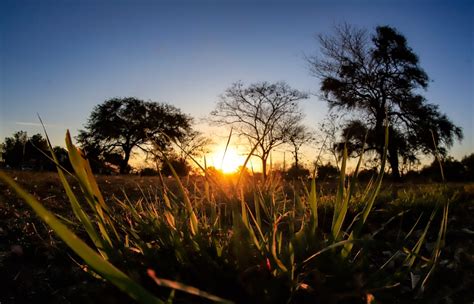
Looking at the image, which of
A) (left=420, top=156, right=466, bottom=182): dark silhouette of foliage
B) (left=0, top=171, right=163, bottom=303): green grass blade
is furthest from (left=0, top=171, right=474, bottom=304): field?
(left=420, top=156, right=466, bottom=182): dark silhouette of foliage

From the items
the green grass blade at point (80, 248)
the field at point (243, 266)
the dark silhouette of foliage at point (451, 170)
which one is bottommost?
the field at point (243, 266)

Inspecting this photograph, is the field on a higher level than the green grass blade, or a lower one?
lower

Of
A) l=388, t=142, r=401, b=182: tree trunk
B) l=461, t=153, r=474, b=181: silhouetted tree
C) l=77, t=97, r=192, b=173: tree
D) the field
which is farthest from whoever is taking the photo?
l=77, t=97, r=192, b=173: tree

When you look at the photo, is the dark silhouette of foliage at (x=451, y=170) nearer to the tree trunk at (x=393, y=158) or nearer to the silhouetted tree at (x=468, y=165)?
the silhouetted tree at (x=468, y=165)

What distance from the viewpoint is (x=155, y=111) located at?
104ft

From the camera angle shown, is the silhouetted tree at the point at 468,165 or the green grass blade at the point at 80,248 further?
the silhouetted tree at the point at 468,165

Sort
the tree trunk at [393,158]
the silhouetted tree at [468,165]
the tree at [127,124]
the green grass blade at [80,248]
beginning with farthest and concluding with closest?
the tree at [127,124] → the tree trunk at [393,158] → the silhouetted tree at [468,165] → the green grass blade at [80,248]

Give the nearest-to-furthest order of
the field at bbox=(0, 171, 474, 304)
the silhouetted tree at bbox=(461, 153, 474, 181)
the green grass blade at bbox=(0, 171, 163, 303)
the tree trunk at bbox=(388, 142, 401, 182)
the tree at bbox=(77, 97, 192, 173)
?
the green grass blade at bbox=(0, 171, 163, 303) < the field at bbox=(0, 171, 474, 304) < the silhouetted tree at bbox=(461, 153, 474, 181) < the tree trunk at bbox=(388, 142, 401, 182) < the tree at bbox=(77, 97, 192, 173)

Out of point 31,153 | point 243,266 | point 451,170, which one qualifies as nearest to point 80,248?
point 243,266

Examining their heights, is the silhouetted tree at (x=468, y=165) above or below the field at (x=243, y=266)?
above

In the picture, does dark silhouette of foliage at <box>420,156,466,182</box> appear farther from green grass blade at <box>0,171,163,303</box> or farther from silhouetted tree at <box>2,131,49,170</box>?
green grass blade at <box>0,171,163,303</box>

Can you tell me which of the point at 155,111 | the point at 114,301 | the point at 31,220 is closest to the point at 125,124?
the point at 155,111

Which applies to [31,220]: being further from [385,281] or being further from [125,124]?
[125,124]

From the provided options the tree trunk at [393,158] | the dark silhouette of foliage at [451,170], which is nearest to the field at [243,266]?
the dark silhouette of foliage at [451,170]
